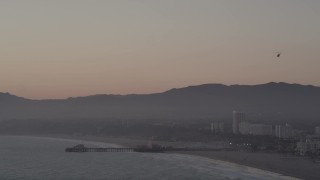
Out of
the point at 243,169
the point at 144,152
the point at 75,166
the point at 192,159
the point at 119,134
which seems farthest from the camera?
the point at 119,134

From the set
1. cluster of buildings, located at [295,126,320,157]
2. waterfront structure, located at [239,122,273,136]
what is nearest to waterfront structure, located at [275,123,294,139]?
waterfront structure, located at [239,122,273,136]

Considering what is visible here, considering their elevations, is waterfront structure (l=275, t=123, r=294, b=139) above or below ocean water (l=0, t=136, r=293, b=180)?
above

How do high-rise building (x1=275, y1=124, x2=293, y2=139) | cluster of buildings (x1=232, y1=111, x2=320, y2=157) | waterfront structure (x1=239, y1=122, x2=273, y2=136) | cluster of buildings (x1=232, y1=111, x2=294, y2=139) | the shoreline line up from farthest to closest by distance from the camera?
waterfront structure (x1=239, y1=122, x2=273, y2=136), cluster of buildings (x1=232, y1=111, x2=294, y2=139), high-rise building (x1=275, y1=124, x2=293, y2=139), cluster of buildings (x1=232, y1=111, x2=320, y2=157), the shoreline

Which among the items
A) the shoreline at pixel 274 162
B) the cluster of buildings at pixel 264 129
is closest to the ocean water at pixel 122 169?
the shoreline at pixel 274 162

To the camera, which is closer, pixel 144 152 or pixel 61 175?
pixel 61 175

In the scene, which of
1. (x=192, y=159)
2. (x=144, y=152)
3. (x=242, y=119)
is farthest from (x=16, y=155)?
(x=242, y=119)

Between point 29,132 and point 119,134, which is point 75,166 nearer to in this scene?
point 119,134

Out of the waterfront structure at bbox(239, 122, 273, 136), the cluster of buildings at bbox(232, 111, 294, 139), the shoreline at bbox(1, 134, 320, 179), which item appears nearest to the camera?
the shoreline at bbox(1, 134, 320, 179)

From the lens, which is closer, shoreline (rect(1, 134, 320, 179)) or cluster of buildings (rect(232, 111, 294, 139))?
shoreline (rect(1, 134, 320, 179))

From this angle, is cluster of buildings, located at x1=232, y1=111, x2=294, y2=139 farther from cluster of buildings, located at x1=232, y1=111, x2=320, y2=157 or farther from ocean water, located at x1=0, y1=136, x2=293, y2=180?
ocean water, located at x1=0, y1=136, x2=293, y2=180

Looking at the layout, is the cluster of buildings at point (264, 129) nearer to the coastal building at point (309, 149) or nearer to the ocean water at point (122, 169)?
the coastal building at point (309, 149)

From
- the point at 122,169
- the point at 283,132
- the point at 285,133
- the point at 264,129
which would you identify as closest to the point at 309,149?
the point at 122,169
